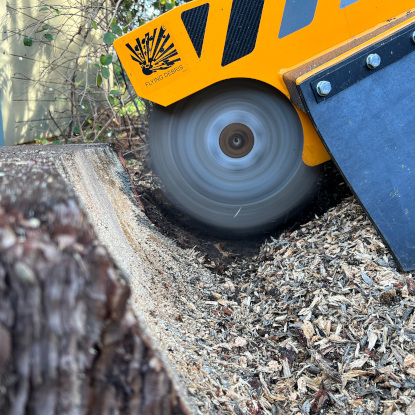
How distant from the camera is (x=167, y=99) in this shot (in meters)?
2.70

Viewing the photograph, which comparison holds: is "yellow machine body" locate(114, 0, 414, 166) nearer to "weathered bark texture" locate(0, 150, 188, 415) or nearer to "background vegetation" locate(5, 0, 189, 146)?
"background vegetation" locate(5, 0, 189, 146)

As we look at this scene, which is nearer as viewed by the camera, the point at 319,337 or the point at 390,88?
the point at 319,337

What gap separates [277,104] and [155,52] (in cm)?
79

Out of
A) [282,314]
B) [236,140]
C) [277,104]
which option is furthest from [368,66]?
[282,314]

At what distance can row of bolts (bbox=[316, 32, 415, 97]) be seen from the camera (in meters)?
2.23

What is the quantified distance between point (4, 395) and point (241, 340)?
4.65 ft

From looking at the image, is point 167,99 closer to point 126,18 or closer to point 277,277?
point 277,277

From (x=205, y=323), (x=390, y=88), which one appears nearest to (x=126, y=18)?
(x=390, y=88)

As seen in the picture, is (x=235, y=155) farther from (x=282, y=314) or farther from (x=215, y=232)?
(x=282, y=314)

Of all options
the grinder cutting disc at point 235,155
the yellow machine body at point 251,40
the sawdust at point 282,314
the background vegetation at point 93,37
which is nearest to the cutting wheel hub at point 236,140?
the grinder cutting disc at point 235,155

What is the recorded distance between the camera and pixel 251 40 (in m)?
2.57

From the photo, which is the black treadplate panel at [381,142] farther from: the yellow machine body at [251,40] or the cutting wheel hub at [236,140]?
the cutting wheel hub at [236,140]

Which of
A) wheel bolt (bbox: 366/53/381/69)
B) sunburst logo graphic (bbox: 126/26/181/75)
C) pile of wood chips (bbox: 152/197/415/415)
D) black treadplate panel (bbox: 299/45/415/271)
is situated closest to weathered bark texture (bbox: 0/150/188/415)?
pile of wood chips (bbox: 152/197/415/415)

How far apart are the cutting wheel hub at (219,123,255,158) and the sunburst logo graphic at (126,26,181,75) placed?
0.54 meters
